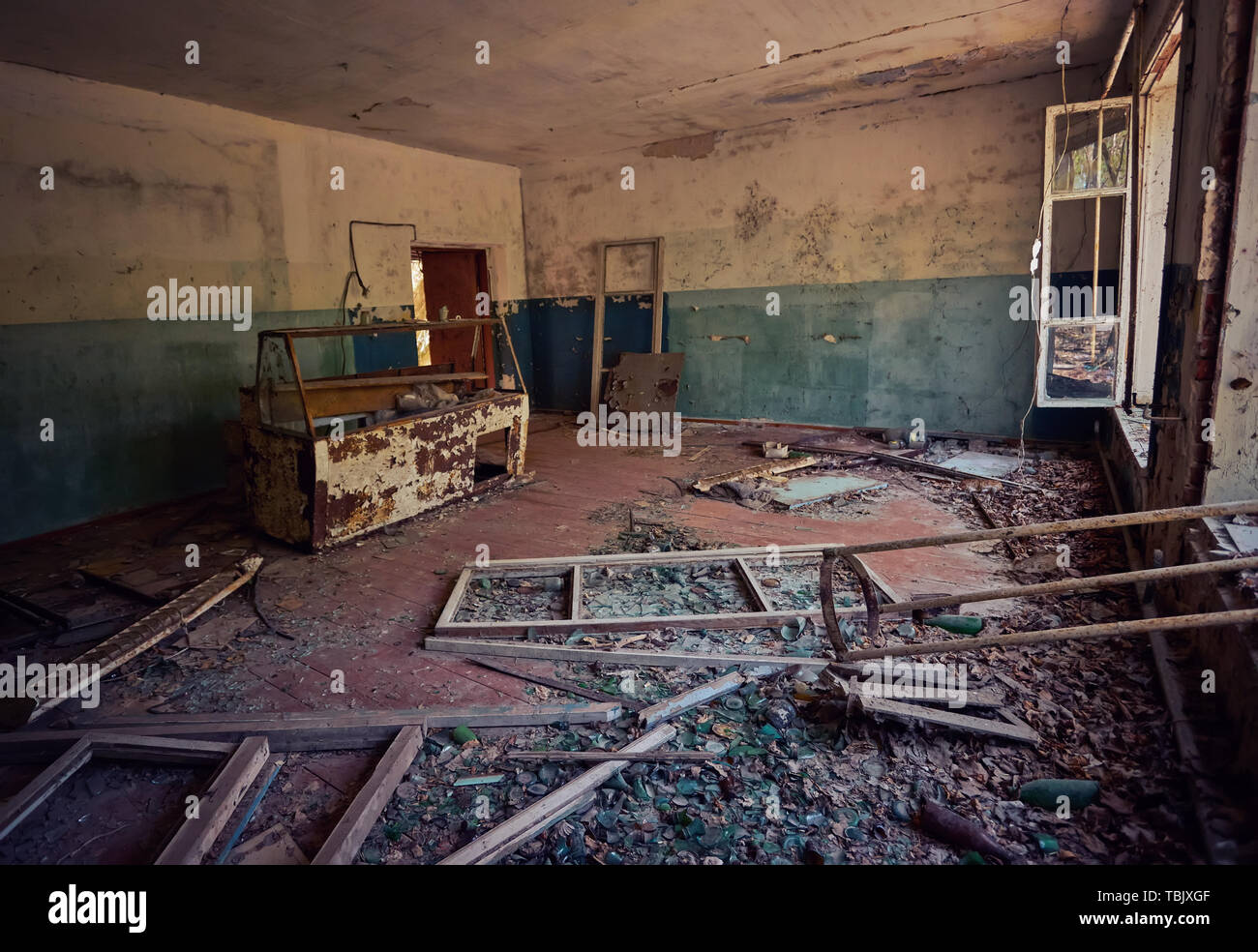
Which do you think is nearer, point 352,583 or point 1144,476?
point 1144,476

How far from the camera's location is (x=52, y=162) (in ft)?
16.2

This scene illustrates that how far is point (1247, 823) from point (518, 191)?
935cm

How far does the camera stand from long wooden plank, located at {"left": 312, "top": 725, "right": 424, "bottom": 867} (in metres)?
1.98

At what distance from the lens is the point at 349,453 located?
14.6 ft

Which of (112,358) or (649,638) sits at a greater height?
(112,358)

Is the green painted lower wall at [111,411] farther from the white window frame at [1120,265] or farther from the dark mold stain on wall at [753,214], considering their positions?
the white window frame at [1120,265]

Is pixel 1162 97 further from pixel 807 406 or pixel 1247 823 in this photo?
pixel 1247 823

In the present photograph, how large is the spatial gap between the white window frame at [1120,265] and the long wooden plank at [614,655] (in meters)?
3.84

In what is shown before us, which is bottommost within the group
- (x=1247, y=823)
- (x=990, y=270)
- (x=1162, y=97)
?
(x=1247, y=823)

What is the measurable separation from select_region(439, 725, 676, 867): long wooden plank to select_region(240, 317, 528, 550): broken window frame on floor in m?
2.85

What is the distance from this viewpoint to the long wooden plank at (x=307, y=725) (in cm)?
254

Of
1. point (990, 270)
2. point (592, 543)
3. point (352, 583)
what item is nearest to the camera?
point (352, 583)

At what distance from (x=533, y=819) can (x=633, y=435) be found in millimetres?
6097
